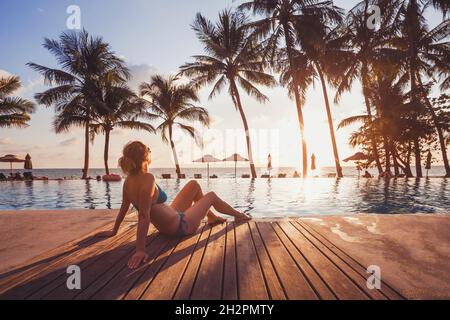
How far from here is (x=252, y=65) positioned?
20.1 metres

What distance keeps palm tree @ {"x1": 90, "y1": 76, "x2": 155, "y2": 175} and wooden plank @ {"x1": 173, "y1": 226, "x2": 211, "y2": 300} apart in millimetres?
19424

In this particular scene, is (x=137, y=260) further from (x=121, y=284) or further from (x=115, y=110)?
(x=115, y=110)

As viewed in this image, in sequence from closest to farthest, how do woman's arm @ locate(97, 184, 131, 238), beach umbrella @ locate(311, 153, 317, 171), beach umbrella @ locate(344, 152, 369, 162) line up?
1. woman's arm @ locate(97, 184, 131, 238)
2. beach umbrella @ locate(344, 152, 369, 162)
3. beach umbrella @ locate(311, 153, 317, 171)

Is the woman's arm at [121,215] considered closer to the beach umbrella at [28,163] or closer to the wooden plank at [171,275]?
the wooden plank at [171,275]

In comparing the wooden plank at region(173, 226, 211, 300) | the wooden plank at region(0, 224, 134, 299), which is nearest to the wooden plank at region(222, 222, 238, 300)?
the wooden plank at region(173, 226, 211, 300)

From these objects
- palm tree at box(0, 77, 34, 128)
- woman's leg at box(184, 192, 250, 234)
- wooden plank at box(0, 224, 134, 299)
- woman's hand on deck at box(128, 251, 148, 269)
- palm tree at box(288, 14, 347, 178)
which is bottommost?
wooden plank at box(0, 224, 134, 299)

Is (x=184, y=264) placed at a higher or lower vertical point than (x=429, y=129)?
lower

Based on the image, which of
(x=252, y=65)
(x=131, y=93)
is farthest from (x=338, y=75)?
(x=131, y=93)

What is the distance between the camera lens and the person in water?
2.68m

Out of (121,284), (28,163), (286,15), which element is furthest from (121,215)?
(28,163)

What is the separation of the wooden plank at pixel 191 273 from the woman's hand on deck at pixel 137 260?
16.9 inches

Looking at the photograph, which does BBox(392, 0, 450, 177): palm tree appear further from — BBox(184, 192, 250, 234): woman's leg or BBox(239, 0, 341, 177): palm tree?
BBox(184, 192, 250, 234): woman's leg

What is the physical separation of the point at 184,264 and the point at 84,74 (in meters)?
21.9

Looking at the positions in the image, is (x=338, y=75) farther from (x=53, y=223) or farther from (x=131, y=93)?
(x=53, y=223)
